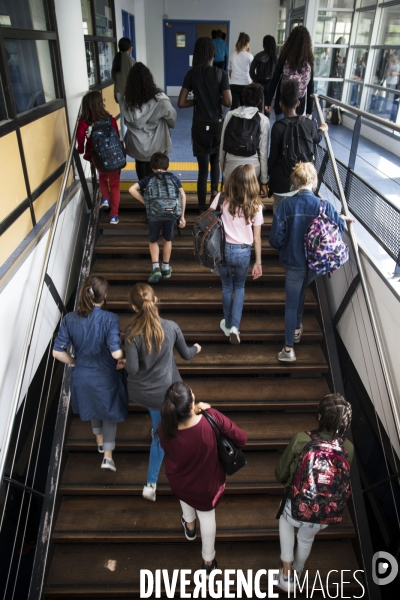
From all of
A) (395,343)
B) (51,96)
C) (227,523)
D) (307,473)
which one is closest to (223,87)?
(51,96)

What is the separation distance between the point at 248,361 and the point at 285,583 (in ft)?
5.08

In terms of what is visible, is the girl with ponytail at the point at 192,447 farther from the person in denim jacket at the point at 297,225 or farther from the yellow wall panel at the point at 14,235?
the yellow wall panel at the point at 14,235

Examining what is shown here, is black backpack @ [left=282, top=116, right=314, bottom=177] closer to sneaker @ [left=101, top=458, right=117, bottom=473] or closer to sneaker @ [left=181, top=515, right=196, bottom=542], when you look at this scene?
sneaker @ [left=101, top=458, right=117, bottom=473]

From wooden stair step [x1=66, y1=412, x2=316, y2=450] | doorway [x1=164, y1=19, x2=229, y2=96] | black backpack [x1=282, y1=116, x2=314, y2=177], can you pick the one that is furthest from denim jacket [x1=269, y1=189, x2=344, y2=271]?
doorway [x1=164, y1=19, x2=229, y2=96]

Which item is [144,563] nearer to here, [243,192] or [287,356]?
[287,356]

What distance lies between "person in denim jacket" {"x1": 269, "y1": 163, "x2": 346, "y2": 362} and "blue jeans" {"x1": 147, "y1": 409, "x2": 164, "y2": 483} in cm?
130

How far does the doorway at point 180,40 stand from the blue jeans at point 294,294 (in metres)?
10.9

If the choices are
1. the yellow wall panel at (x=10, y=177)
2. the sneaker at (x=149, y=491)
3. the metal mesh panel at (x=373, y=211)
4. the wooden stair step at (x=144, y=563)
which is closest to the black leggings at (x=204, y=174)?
the metal mesh panel at (x=373, y=211)

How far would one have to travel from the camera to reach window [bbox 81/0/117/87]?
229 inches

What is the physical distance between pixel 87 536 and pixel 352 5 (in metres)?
10.0

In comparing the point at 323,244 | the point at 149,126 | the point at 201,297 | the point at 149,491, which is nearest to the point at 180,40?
the point at 149,126

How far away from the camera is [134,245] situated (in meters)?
4.33

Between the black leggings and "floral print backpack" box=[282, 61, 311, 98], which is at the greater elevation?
"floral print backpack" box=[282, 61, 311, 98]

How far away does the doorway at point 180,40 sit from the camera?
11.9 metres
